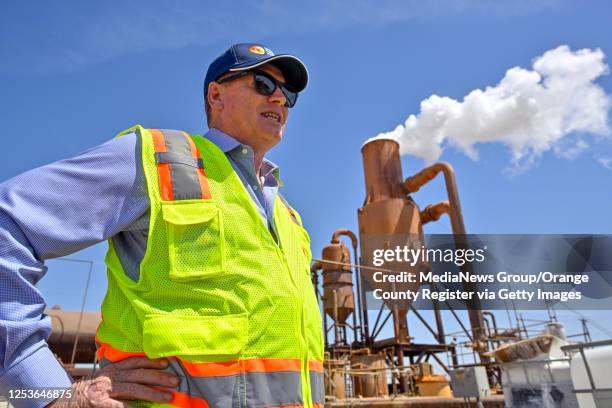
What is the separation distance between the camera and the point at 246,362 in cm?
113

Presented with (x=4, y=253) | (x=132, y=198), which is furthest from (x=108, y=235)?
(x=4, y=253)

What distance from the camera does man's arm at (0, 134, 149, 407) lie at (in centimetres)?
96

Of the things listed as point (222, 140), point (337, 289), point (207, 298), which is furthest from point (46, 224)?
point (337, 289)

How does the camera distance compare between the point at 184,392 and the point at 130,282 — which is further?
the point at 130,282

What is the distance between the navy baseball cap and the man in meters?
0.45

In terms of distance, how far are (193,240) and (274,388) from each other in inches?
19.0

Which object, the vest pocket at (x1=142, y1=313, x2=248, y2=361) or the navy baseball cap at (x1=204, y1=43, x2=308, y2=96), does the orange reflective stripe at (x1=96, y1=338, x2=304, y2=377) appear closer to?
the vest pocket at (x1=142, y1=313, x2=248, y2=361)

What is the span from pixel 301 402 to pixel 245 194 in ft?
2.21

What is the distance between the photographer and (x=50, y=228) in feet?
3.48

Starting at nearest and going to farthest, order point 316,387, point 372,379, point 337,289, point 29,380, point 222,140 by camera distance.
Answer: point 29,380 → point 316,387 → point 222,140 → point 372,379 → point 337,289

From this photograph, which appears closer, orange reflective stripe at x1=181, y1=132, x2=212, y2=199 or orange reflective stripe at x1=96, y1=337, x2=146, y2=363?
orange reflective stripe at x1=96, y1=337, x2=146, y2=363

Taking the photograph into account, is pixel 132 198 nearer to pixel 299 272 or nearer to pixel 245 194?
pixel 245 194

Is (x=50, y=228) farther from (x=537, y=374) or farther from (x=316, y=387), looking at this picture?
(x=537, y=374)

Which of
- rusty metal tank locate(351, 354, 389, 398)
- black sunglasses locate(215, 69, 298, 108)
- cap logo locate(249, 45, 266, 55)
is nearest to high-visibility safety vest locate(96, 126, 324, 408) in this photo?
black sunglasses locate(215, 69, 298, 108)
